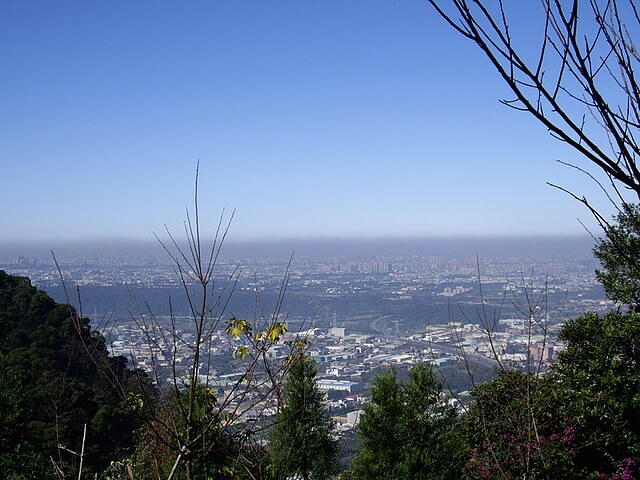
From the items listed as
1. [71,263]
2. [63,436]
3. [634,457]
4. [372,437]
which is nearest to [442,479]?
[372,437]

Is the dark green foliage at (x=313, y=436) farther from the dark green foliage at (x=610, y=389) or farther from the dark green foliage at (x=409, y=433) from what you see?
the dark green foliage at (x=610, y=389)

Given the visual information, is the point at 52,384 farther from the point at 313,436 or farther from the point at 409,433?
the point at 409,433

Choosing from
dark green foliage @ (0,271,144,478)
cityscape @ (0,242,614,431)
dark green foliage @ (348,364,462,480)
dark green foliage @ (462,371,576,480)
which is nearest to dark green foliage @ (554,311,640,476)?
dark green foliage @ (462,371,576,480)

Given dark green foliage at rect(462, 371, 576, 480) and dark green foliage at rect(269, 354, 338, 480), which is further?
dark green foliage at rect(269, 354, 338, 480)

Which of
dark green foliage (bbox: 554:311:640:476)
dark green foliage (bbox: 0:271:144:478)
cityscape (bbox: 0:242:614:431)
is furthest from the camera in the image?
dark green foliage (bbox: 0:271:144:478)

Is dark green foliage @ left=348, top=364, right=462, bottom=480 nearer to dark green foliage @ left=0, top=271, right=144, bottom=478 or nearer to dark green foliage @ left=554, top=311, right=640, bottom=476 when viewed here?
dark green foliage @ left=554, top=311, right=640, bottom=476

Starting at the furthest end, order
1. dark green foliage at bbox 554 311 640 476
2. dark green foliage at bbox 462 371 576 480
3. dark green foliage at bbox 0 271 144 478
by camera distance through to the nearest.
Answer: dark green foliage at bbox 0 271 144 478 < dark green foliage at bbox 462 371 576 480 < dark green foliage at bbox 554 311 640 476
